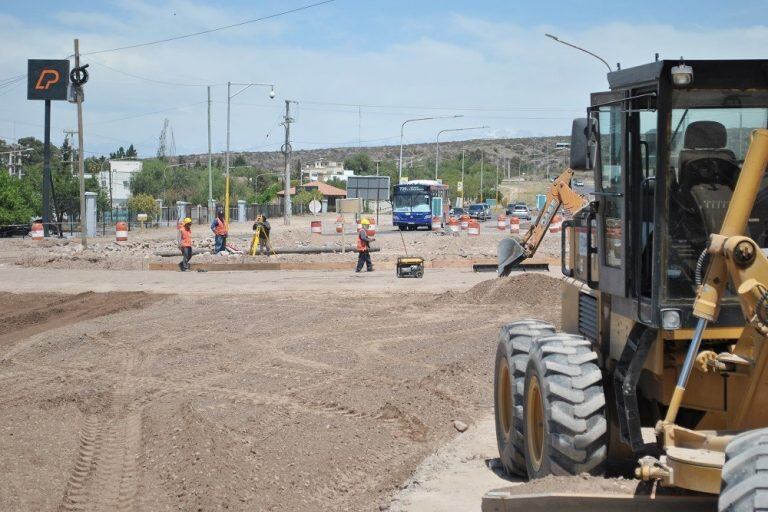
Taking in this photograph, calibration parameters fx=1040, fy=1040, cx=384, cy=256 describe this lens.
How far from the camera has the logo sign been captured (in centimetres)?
6078

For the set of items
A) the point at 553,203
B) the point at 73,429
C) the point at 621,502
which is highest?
the point at 553,203

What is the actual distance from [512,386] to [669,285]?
77.5 inches

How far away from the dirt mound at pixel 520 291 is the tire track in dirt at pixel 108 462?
34.3 ft

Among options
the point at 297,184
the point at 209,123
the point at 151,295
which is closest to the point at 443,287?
the point at 151,295

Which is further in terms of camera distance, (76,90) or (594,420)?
(76,90)

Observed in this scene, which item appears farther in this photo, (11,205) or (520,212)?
(520,212)

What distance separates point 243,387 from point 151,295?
39.7ft

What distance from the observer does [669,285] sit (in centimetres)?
575

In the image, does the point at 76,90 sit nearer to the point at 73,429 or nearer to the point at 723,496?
the point at 73,429

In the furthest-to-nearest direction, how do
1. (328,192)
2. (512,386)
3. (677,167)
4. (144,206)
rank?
(328,192) → (144,206) → (512,386) → (677,167)

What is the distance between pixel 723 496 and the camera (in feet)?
13.8

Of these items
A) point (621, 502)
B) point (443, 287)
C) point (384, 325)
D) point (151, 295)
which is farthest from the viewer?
point (443, 287)

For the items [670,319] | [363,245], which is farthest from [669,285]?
[363,245]

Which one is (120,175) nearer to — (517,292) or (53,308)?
(53,308)
